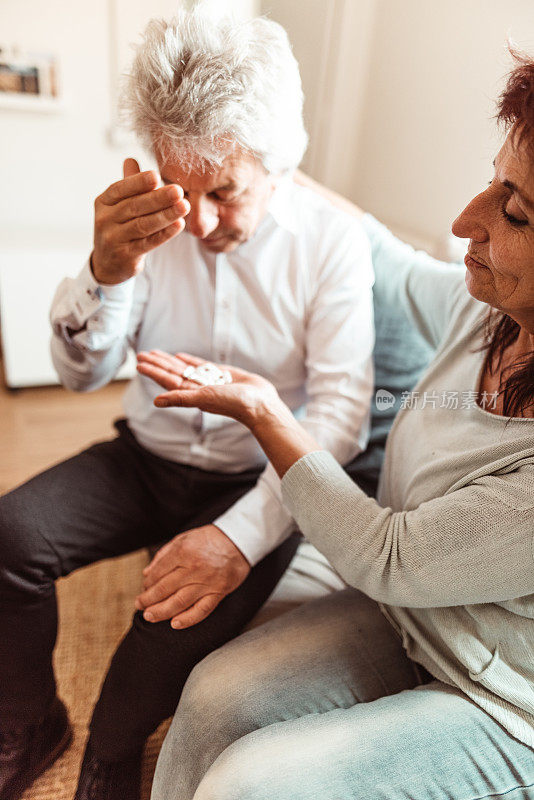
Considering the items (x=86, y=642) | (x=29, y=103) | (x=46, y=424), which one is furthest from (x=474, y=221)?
(x=29, y=103)

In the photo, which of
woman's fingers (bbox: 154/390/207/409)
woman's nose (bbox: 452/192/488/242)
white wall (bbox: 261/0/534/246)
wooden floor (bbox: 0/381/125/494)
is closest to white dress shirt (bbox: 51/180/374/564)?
white wall (bbox: 261/0/534/246)

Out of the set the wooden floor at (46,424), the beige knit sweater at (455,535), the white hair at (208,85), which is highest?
the white hair at (208,85)

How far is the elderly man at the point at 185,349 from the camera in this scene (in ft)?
2.82

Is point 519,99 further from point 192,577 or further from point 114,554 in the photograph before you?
point 114,554

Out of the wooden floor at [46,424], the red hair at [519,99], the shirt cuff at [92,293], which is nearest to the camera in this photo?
the red hair at [519,99]

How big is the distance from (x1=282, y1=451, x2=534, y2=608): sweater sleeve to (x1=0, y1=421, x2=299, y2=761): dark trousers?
24 centimetres

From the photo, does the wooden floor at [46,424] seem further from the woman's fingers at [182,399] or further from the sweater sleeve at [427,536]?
the sweater sleeve at [427,536]

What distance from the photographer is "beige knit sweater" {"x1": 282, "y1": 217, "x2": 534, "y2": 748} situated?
0.71 meters

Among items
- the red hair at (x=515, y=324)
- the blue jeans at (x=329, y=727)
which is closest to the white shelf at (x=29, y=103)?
the red hair at (x=515, y=324)

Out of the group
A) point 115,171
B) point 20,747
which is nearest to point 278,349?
point 20,747

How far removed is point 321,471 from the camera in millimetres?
833

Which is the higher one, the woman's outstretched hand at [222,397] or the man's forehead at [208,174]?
the man's forehead at [208,174]

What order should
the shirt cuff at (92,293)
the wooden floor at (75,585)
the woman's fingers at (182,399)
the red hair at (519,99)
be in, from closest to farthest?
the red hair at (519,99), the woman's fingers at (182,399), the shirt cuff at (92,293), the wooden floor at (75,585)

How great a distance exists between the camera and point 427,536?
75cm
